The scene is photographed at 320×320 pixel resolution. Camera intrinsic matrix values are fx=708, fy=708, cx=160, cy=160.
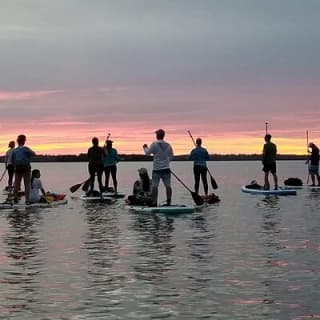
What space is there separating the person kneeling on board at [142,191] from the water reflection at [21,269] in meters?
4.46

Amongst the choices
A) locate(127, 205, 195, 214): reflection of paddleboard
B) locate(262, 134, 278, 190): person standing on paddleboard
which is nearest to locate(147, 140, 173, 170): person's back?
locate(127, 205, 195, 214): reflection of paddleboard

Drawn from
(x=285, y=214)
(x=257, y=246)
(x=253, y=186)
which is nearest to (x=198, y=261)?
(x=257, y=246)

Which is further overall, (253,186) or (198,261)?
(253,186)

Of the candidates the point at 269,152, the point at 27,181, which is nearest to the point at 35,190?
the point at 27,181

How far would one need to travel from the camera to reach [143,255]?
11453 millimetres

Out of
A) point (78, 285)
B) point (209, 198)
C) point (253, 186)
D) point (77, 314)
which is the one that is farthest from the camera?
point (253, 186)

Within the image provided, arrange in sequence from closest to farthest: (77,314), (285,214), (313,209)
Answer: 1. (77,314)
2. (285,214)
3. (313,209)

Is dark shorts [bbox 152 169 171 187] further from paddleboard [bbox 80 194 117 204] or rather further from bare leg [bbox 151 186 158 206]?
paddleboard [bbox 80 194 117 204]

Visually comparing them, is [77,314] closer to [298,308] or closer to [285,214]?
[298,308]

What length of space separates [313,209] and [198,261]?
10675 mm

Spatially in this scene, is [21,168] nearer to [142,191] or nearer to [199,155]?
[142,191]

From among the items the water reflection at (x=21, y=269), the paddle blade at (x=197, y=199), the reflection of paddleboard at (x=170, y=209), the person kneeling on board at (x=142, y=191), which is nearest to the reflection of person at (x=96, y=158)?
the person kneeling on board at (x=142, y=191)

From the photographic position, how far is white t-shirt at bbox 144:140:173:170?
19.1 m

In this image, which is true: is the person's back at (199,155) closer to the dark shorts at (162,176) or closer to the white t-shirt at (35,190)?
the dark shorts at (162,176)
